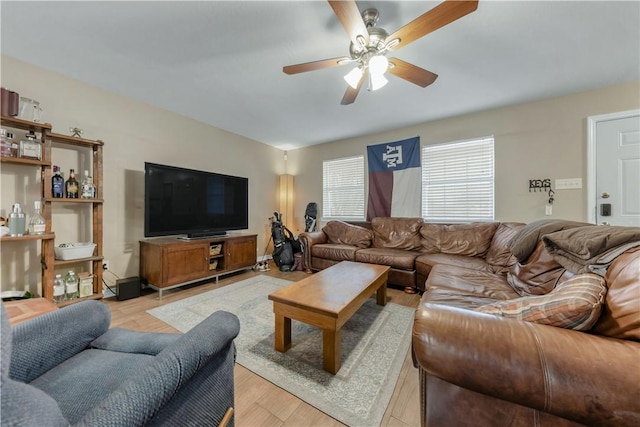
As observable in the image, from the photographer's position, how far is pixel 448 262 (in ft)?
8.44

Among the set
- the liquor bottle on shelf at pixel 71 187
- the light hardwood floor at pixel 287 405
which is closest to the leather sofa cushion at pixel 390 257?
the light hardwood floor at pixel 287 405

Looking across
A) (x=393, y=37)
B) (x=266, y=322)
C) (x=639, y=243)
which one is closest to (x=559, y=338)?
(x=639, y=243)

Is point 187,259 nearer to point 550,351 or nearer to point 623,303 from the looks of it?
point 550,351

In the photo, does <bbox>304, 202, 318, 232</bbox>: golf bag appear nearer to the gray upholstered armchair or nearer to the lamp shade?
the lamp shade

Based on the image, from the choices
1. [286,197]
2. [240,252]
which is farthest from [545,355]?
[286,197]

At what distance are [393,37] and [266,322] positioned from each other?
236 cm

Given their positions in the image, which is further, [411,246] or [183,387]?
[411,246]

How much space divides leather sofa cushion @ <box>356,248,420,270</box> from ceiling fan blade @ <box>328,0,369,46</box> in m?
2.30

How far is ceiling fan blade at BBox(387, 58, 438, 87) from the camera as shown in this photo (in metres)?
1.73

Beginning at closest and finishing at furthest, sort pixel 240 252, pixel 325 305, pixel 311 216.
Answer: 1. pixel 325 305
2. pixel 240 252
3. pixel 311 216

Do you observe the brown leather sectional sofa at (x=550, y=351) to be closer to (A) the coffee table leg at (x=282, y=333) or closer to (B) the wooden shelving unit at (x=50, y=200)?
(A) the coffee table leg at (x=282, y=333)

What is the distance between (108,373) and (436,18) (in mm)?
2225

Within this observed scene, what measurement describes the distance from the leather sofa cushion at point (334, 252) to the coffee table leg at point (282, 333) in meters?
1.82

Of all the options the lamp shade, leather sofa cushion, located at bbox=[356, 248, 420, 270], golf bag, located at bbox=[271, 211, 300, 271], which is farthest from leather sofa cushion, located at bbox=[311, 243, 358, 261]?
the lamp shade
